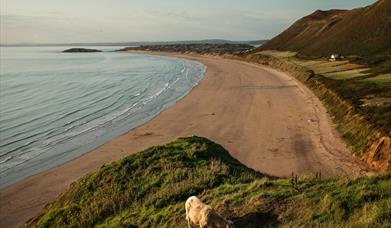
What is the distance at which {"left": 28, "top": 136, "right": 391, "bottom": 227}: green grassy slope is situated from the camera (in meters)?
9.45

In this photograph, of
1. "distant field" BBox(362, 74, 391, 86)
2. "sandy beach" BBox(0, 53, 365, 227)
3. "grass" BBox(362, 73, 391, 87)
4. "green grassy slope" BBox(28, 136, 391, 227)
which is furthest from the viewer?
"distant field" BBox(362, 74, 391, 86)

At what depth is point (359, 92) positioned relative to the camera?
32531mm

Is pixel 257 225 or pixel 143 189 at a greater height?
pixel 257 225

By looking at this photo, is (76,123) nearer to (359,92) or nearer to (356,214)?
(359,92)

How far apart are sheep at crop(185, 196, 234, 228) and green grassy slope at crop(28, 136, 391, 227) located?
67cm

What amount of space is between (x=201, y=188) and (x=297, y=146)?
12618 mm

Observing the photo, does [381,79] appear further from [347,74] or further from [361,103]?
[361,103]

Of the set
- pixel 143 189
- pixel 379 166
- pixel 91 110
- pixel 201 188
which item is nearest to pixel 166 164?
pixel 143 189

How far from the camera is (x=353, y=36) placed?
3066 inches

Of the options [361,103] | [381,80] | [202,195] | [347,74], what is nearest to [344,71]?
[347,74]

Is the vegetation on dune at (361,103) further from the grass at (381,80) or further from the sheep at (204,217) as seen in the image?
the sheep at (204,217)

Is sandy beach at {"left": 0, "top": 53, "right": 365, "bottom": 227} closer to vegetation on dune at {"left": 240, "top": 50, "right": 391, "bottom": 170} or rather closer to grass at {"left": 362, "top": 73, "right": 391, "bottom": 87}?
vegetation on dune at {"left": 240, "top": 50, "right": 391, "bottom": 170}

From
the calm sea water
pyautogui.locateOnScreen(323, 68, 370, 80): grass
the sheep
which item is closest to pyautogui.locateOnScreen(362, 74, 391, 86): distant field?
pyautogui.locateOnScreen(323, 68, 370, 80): grass

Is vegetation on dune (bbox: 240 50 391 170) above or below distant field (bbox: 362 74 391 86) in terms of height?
below
